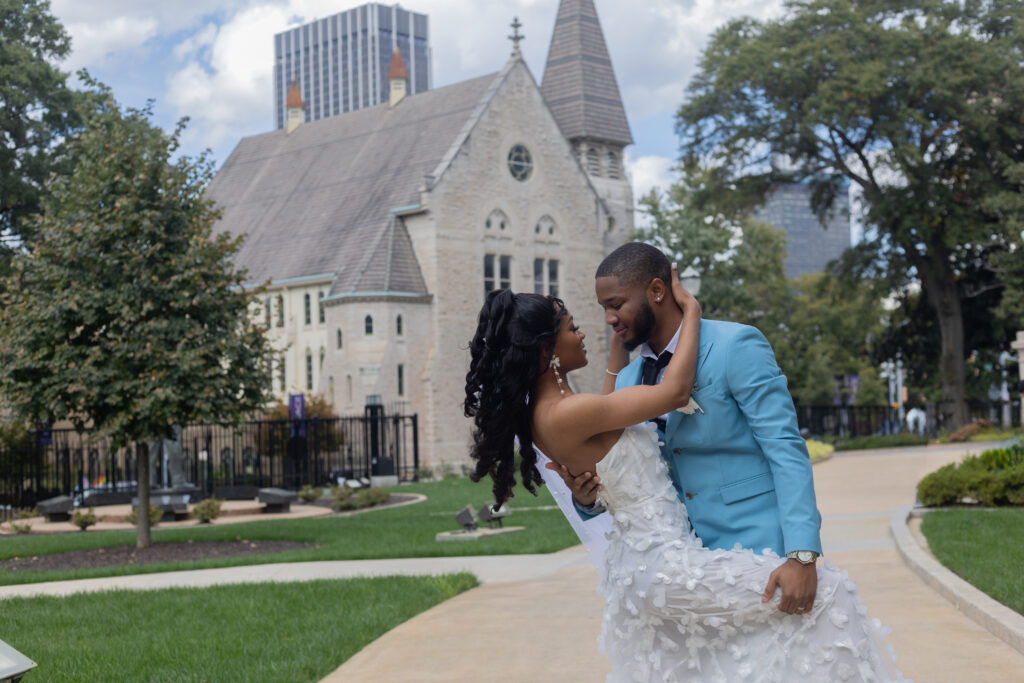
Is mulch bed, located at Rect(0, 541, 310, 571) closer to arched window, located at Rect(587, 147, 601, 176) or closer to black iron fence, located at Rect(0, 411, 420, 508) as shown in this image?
black iron fence, located at Rect(0, 411, 420, 508)

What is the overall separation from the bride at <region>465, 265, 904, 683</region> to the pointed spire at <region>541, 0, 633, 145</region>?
2244 inches

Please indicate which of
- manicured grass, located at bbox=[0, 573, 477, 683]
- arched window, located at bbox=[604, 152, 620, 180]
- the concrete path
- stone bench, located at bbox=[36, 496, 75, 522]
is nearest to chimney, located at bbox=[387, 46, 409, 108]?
arched window, located at bbox=[604, 152, 620, 180]

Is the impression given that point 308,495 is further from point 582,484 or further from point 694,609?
point 694,609

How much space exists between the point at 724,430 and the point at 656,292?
1.68 ft

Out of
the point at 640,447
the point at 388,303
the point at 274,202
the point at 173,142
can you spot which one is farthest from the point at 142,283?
the point at 274,202

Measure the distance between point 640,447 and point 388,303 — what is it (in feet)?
148

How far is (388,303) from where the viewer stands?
4853cm

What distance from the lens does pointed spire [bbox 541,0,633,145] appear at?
60.3 metres

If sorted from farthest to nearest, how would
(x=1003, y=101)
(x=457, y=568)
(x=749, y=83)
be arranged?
1. (x=749, y=83)
2. (x=1003, y=101)
3. (x=457, y=568)

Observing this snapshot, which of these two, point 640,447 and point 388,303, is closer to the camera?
point 640,447

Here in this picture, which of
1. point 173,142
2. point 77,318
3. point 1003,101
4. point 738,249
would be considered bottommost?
point 77,318

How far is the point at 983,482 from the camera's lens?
1571 centimetres

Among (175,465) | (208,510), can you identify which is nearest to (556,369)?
(208,510)

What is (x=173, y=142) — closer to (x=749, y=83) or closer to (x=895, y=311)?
(x=749, y=83)
